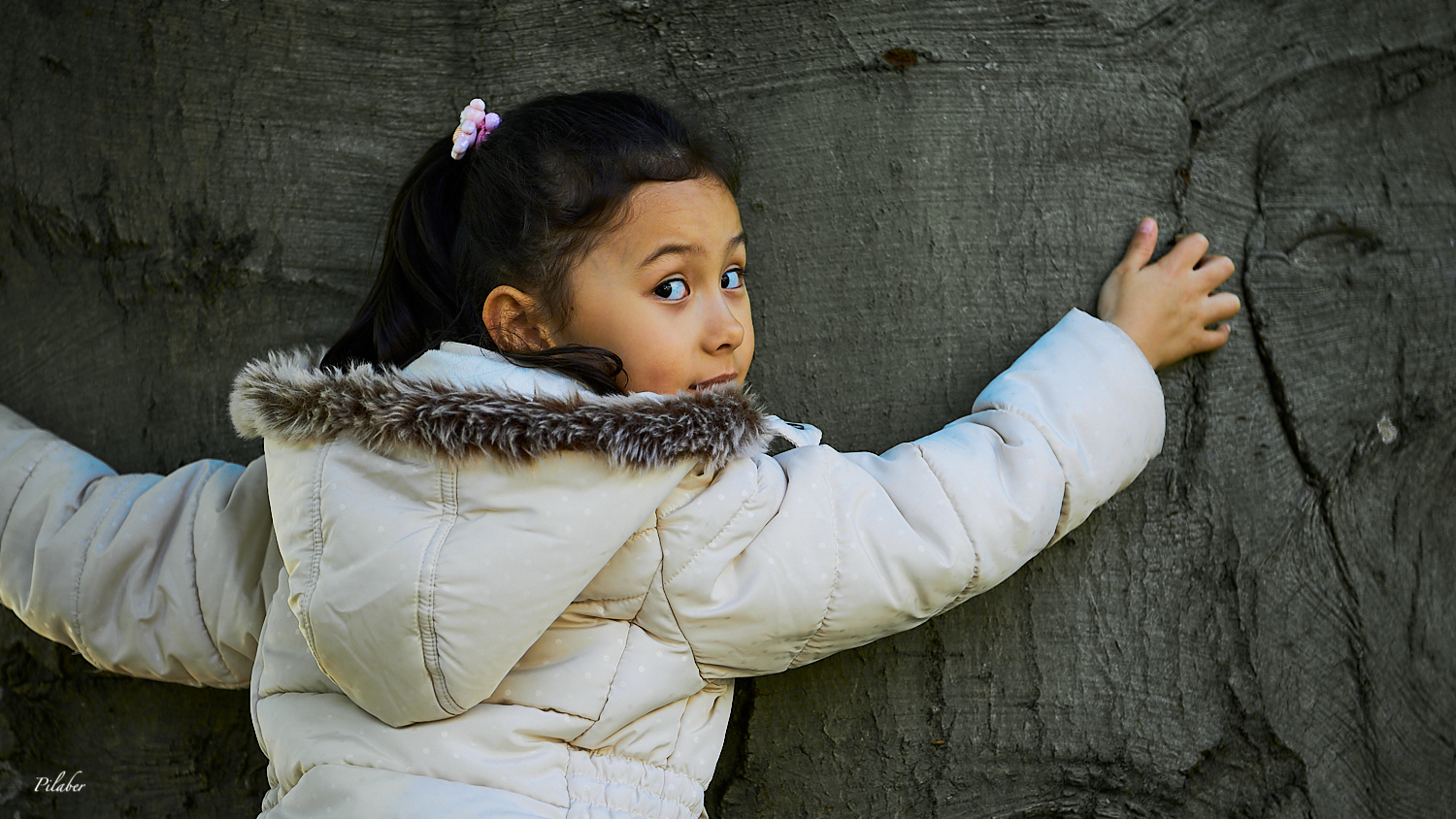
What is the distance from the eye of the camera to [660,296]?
1.46m

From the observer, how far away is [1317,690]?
1630 millimetres

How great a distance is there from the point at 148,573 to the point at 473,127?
2.93ft

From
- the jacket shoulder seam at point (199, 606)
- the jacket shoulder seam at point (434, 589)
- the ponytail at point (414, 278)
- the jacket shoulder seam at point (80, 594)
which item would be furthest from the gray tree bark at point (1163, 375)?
the jacket shoulder seam at point (80, 594)

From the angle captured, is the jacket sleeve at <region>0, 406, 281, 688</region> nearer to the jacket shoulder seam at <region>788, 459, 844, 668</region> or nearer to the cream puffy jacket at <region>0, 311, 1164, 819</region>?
the cream puffy jacket at <region>0, 311, 1164, 819</region>

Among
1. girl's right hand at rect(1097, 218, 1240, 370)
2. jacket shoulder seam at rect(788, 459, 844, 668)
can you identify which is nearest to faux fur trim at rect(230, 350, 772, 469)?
jacket shoulder seam at rect(788, 459, 844, 668)

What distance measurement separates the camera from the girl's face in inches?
56.5

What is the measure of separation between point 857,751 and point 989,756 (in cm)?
Answer: 22

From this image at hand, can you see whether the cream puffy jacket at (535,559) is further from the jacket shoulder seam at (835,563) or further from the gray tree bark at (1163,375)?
the gray tree bark at (1163,375)

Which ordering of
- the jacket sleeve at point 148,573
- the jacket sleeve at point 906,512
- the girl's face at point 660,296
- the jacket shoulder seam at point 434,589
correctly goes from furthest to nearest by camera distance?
the jacket sleeve at point 148,573
the girl's face at point 660,296
the jacket sleeve at point 906,512
the jacket shoulder seam at point 434,589

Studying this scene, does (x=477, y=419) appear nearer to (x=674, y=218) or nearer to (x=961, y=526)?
(x=674, y=218)

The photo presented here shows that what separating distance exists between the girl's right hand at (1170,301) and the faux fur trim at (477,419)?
0.74 meters

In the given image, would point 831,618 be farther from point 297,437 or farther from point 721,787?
point 297,437

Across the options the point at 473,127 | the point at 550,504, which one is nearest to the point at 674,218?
the point at 473,127

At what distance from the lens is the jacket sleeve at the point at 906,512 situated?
4.22ft
